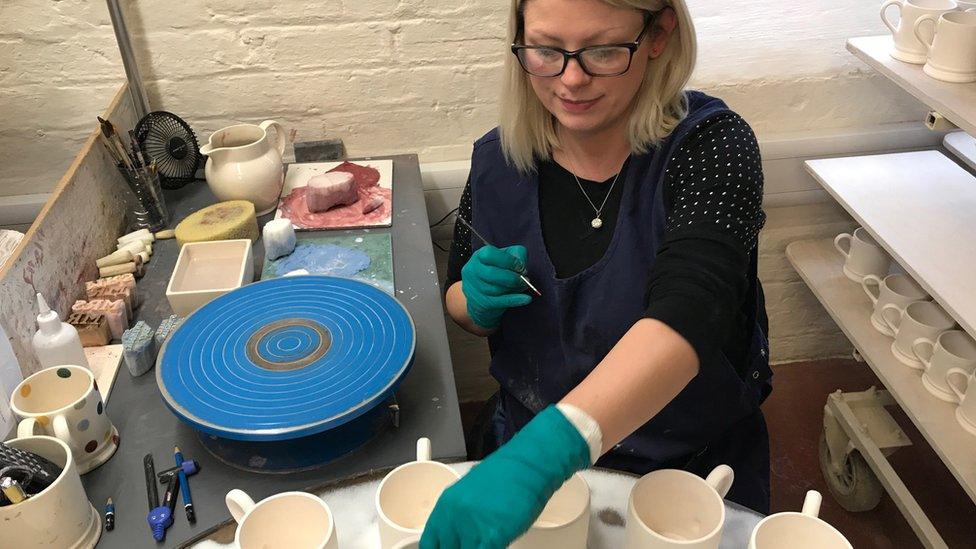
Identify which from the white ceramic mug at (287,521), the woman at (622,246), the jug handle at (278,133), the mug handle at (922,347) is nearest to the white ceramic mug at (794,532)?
the woman at (622,246)

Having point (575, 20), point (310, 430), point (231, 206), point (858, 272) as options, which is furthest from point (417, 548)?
point (858, 272)

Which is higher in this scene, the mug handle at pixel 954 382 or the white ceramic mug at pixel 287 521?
the white ceramic mug at pixel 287 521

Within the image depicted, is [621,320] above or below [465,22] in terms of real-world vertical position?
below

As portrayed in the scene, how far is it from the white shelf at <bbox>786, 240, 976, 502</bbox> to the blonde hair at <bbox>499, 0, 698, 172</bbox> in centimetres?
83

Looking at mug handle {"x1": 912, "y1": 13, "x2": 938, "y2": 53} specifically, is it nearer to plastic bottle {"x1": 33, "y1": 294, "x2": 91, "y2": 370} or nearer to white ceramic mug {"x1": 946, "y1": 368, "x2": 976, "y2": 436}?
white ceramic mug {"x1": 946, "y1": 368, "x2": 976, "y2": 436}

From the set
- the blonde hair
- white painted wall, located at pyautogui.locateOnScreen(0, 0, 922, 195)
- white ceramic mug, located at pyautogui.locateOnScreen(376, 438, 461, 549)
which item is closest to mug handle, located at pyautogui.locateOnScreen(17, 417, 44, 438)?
white ceramic mug, located at pyautogui.locateOnScreen(376, 438, 461, 549)

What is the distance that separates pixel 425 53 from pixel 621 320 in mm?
859

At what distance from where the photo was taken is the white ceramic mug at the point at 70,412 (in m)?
0.98

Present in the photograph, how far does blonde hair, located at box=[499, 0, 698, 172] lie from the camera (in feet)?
3.67

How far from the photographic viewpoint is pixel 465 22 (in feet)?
5.66

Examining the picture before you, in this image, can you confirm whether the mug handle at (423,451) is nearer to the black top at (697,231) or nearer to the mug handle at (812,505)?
the black top at (697,231)

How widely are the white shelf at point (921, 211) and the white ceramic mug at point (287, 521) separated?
3.78 feet

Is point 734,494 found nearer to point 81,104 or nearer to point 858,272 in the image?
point 858,272

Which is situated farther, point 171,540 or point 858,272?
point 858,272
